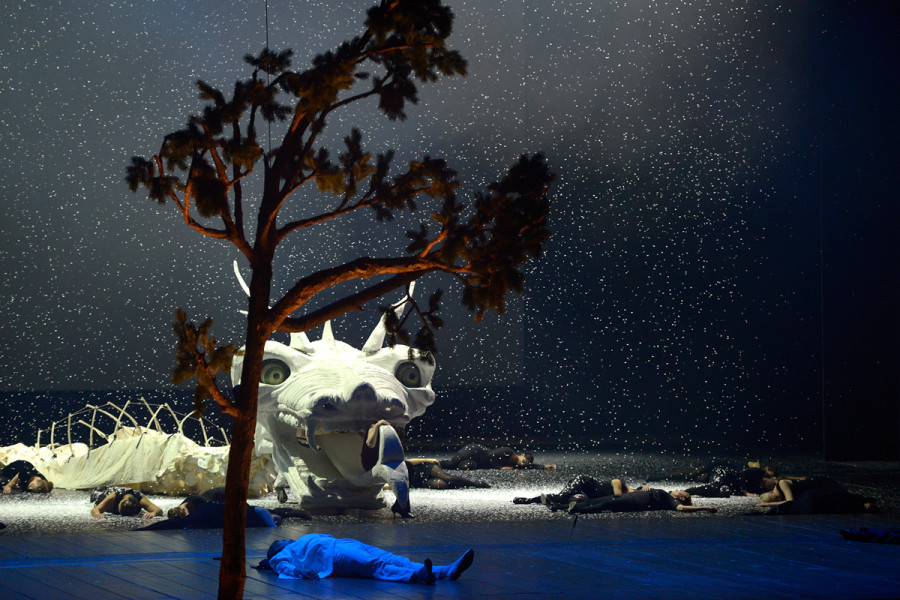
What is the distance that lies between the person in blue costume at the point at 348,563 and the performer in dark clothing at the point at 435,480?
335 centimetres

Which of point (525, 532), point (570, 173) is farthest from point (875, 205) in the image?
point (525, 532)

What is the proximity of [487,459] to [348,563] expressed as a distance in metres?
4.75

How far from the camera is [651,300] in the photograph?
32.2 feet

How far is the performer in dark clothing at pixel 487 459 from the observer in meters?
9.00

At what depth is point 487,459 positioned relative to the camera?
9.12m

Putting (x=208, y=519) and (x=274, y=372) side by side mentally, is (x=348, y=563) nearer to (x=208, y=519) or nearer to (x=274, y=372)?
(x=208, y=519)

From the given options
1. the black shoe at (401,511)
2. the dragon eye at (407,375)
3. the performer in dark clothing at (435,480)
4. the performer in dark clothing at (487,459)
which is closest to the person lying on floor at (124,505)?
the black shoe at (401,511)

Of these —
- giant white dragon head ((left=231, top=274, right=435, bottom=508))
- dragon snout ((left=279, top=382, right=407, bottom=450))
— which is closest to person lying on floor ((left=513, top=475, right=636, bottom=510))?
giant white dragon head ((left=231, top=274, right=435, bottom=508))

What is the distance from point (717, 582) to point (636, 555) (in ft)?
2.54

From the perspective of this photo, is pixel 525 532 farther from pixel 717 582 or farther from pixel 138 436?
pixel 138 436

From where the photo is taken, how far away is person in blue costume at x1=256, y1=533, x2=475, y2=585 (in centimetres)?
435

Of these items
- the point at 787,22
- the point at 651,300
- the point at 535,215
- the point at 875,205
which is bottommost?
the point at 535,215

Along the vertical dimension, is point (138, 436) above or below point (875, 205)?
below

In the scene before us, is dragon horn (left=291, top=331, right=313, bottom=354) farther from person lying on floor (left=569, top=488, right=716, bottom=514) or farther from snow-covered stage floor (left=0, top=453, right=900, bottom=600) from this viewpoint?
person lying on floor (left=569, top=488, right=716, bottom=514)
